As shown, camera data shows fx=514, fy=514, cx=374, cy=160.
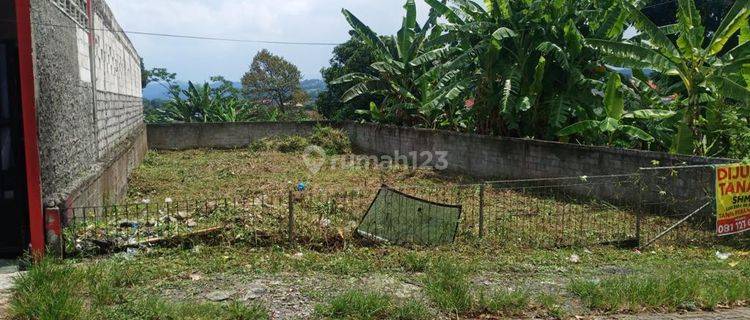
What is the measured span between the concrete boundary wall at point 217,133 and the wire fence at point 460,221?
45.0 ft

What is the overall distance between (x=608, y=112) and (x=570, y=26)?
217 centimetres

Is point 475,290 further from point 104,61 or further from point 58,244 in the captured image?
point 104,61

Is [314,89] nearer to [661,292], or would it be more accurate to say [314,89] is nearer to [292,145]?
[292,145]

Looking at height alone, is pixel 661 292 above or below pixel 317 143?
below

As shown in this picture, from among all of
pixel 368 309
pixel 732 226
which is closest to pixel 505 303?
pixel 368 309

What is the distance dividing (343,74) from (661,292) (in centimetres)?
2078

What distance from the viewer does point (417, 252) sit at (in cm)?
619

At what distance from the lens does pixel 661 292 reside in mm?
4781

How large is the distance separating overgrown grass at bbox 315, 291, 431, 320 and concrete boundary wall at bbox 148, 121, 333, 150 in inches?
730

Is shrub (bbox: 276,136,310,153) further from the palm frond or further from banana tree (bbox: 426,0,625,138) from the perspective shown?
the palm frond

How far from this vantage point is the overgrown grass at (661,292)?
15.3 ft

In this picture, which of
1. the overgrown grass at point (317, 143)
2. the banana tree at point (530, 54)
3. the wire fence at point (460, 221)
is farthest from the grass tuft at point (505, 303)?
the overgrown grass at point (317, 143)

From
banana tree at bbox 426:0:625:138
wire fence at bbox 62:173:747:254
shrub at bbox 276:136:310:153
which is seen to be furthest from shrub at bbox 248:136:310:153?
wire fence at bbox 62:173:747:254

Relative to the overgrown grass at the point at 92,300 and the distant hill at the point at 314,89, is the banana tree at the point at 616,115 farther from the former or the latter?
the distant hill at the point at 314,89
